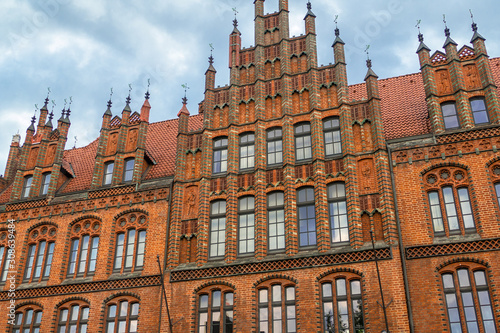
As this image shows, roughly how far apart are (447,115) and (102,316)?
15282 mm

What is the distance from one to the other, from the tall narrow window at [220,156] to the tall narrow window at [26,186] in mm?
9507

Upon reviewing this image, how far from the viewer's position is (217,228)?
2098cm

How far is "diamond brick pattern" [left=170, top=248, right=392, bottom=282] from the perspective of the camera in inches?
718

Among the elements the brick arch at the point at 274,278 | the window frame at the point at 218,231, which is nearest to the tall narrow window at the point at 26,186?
the window frame at the point at 218,231

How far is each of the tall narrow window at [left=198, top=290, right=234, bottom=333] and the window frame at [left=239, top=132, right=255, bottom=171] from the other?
5197 mm

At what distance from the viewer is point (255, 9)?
2561 centimetres

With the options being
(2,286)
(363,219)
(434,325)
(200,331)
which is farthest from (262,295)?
(2,286)

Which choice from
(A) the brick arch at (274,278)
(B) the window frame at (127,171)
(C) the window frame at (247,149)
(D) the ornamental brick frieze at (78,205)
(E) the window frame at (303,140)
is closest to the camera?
(A) the brick arch at (274,278)

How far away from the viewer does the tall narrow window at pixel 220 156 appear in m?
22.4

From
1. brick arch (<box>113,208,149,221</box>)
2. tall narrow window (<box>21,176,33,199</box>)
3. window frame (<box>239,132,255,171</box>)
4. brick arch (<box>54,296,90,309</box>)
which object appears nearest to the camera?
brick arch (<box>54,296,90,309</box>)

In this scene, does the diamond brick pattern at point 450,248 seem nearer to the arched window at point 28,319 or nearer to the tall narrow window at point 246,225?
the tall narrow window at point 246,225

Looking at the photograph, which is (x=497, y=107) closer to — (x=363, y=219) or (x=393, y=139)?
(x=393, y=139)

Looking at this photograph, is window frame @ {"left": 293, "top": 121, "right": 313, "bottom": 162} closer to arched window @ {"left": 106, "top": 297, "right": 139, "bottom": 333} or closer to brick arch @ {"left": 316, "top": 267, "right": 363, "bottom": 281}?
brick arch @ {"left": 316, "top": 267, "right": 363, "bottom": 281}

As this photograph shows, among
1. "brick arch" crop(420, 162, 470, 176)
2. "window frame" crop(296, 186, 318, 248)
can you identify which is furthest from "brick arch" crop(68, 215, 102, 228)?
"brick arch" crop(420, 162, 470, 176)
